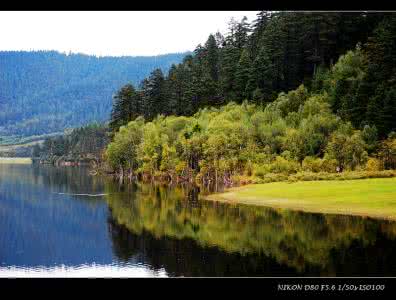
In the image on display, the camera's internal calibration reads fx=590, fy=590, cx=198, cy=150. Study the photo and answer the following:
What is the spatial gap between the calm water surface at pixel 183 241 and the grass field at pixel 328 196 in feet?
7.07

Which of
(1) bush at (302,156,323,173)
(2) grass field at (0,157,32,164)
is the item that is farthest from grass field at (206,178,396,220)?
(2) grass field at (0,157,32,164)

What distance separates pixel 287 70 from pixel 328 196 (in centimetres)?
3147

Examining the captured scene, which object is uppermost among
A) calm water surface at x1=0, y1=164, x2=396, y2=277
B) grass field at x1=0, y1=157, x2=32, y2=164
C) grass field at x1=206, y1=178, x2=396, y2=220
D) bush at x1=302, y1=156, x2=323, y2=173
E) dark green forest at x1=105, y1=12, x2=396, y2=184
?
dark green forest at x1=105, y1=12, x2=396, y2=184

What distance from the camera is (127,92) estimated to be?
9412 centimetres

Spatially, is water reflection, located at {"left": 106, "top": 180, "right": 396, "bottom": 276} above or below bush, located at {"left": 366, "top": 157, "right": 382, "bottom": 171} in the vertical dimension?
below

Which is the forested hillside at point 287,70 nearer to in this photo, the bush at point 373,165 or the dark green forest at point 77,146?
the bush at point 373,165

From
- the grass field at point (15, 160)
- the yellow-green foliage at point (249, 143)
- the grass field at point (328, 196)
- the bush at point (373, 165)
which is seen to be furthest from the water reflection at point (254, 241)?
the grass field at point (15, 160)

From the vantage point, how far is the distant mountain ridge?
2055 inches

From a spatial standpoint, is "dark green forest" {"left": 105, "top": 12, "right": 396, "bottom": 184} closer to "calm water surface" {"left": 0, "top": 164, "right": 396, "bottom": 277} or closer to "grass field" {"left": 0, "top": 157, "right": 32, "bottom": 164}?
"calm water surface" {"left": 0, "top": 164, "right": 396, "bottom": 277}

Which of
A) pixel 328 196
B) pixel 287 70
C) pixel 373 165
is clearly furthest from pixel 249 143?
pixel 328 196

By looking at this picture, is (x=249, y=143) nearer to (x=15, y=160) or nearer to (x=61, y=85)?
(x=61, y=85)

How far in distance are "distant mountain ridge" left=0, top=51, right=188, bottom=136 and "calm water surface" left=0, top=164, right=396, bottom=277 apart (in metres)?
10.2
